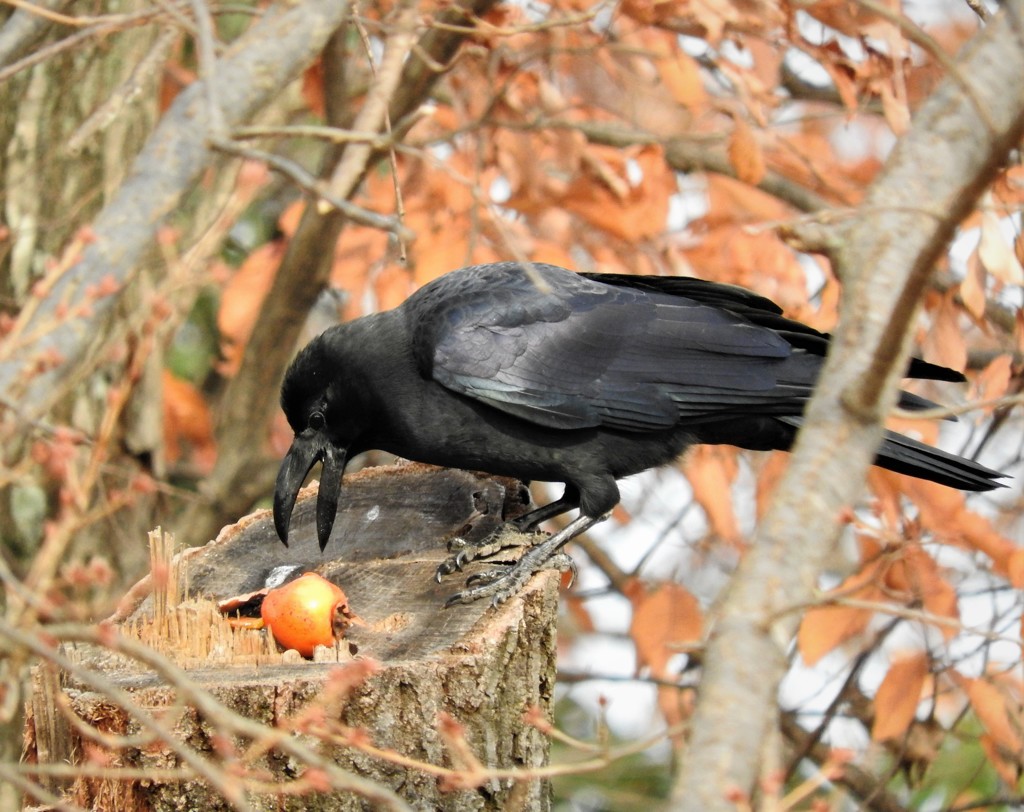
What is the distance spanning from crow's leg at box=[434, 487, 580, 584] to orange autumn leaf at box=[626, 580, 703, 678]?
0.84 meters

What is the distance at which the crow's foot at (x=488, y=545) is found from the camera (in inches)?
150

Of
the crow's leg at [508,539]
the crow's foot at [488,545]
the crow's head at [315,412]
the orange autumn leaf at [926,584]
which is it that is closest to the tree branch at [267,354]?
the crow's head at [315,412]

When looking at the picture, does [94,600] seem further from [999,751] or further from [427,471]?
[999,751]

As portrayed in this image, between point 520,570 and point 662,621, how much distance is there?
1.59m

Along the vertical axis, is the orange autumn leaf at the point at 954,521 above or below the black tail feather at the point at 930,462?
below

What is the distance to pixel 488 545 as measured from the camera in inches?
155

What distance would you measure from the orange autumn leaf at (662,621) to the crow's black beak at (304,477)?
151cm

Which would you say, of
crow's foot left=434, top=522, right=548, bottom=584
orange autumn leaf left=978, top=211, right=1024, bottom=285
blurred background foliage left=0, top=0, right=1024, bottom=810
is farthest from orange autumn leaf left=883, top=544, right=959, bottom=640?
crow's foot left=434, top=522, right=548, bottom=584

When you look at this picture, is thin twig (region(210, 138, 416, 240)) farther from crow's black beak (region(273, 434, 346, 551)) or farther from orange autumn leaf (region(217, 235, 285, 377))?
orange autumn leaf (region(217, 235, 285, 377))

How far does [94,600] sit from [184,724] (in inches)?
99.1

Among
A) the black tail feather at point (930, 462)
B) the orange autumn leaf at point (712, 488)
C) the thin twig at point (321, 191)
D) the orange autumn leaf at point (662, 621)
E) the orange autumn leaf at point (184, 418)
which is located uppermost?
the thin twig at point (321, 191)

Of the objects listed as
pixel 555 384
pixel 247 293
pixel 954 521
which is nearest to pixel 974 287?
pixel 954 521

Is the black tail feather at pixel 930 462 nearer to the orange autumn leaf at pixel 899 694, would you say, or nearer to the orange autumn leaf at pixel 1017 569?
the orange autumn leaf at pixel 1017 569

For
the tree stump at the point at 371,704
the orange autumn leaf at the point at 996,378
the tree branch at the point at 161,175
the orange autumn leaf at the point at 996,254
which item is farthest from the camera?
the orange autumn leaf at the point at 996,378
